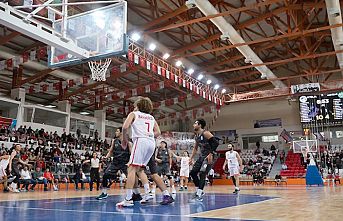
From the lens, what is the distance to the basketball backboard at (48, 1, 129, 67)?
10336mm

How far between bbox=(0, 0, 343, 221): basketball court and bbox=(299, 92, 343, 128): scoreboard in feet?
0.27

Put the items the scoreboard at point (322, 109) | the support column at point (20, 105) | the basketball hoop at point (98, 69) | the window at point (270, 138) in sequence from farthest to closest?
1. the window at point (270, 138)
2. the scoreboard at point (322, 109)
3. the support column at point (20, 105)
4. the basketball hoop at point (98, 69)

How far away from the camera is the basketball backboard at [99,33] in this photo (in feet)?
33.9

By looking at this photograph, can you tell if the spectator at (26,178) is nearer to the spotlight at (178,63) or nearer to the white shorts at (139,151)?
the white shorts at (139,151)

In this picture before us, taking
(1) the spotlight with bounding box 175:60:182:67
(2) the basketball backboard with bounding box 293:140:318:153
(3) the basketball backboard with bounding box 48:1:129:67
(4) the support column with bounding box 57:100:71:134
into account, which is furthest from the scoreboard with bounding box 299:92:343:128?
(3) the basketball backboard with bounding box 48:1:129:67

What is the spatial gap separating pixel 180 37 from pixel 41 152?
1138 cm

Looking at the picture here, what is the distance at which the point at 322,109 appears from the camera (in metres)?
27.9

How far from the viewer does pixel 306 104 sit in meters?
28.8

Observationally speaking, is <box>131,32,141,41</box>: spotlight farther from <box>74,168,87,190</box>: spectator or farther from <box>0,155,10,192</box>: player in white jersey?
<box>0,155,10,192</box>: player in white jersey

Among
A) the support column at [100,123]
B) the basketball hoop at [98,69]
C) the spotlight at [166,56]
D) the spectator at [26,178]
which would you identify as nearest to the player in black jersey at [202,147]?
the basketball hoop at [98,69]

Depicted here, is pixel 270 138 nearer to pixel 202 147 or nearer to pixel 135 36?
pixel 135 36

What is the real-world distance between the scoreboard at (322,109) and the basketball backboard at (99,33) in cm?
2213

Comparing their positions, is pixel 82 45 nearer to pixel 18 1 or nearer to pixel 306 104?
pixel 18 1

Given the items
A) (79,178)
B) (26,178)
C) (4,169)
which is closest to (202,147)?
(4,169)
